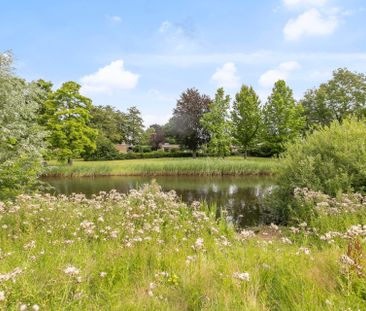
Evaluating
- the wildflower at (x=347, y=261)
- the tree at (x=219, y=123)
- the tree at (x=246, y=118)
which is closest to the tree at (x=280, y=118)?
the tree at (x=246, y=118)

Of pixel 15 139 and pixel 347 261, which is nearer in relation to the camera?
pixel 347 261

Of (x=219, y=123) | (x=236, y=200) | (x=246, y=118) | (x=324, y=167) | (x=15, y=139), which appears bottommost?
(x=236, y=200)

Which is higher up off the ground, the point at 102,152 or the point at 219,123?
the point at 219,123

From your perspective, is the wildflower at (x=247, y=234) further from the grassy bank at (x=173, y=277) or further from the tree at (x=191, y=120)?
the tree at (x=191, y=120)

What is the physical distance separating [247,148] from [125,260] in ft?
133

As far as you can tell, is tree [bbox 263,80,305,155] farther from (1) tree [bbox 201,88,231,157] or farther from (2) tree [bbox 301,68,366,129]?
(2) tree [bbox 301,68,366,129]

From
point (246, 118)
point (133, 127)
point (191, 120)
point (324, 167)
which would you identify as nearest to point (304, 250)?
point (324, 167)

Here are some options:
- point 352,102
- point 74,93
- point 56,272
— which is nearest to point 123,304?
point 56,272

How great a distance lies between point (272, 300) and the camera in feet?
9.98

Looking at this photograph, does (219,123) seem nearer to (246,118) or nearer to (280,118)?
(246,118)

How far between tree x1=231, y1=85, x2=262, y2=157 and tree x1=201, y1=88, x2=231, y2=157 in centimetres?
158

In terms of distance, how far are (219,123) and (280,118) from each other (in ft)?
26.9

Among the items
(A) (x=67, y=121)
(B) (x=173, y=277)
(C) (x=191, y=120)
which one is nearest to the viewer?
(B) (x=173, y=277)

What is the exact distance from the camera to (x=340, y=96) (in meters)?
45.7
